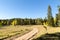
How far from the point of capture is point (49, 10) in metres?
114

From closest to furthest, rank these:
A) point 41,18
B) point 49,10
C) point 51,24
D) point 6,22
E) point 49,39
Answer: point 49,39 < point 51,24 < point 49,10 < point 41,18 < point 6,22

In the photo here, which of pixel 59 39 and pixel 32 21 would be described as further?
pixel 32 21

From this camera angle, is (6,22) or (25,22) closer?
(25,22)

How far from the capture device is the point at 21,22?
150375 mm

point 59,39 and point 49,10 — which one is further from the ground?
point 49,10

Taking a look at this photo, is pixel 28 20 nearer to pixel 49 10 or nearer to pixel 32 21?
pixel 32 21

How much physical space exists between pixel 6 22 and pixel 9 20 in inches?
183

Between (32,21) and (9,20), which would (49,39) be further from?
(9,20)

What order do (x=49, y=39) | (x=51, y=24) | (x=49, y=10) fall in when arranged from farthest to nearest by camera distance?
(x=49, y=10), (x=51, y=24), (x=49, y=39)

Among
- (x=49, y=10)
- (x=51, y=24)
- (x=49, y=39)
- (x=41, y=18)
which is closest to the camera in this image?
(x=49, y=39)

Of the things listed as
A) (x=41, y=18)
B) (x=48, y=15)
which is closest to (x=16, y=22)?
(x=41, y=18)

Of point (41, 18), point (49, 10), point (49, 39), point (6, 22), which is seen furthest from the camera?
point (6, 22)

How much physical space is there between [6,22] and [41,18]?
1713 inches

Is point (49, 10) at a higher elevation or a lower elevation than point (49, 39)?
higher
